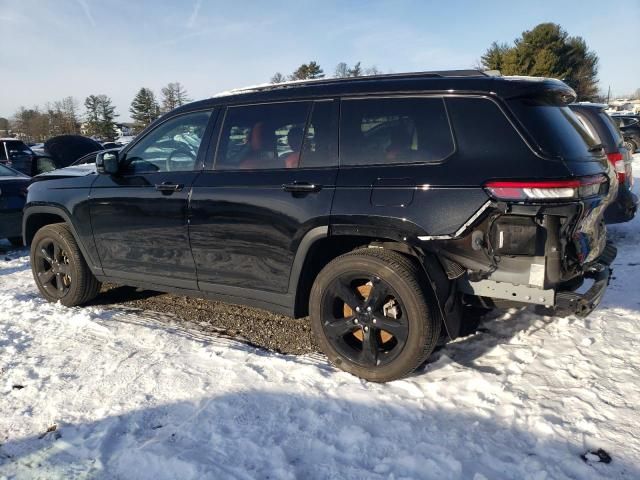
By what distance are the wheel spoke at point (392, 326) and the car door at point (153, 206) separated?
63.8 inches

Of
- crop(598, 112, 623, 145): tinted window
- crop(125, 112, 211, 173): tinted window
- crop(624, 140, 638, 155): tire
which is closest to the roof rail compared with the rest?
crop(125, 112, 211, 173): tinted window

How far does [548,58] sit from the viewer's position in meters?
37.1

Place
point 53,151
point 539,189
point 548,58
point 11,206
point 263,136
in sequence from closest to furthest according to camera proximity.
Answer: point 539,189 → point 263,136 → point 11,206 → point 53,151 → point 548,58

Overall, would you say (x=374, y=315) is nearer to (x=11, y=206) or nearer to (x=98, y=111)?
(x=11, y=206)

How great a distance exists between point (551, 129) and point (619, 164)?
3.56m

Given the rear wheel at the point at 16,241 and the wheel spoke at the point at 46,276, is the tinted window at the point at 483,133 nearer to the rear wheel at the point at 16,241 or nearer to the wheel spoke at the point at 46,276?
the wheel spoke at the point at 46,276

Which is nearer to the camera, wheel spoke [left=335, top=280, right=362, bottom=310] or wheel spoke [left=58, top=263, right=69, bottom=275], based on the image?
wheel spoke [left=335, top=280, right=362, bottom=310]

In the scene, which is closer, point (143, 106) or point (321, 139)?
point (321, 139)

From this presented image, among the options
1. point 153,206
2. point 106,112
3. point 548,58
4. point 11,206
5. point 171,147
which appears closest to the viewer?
point 153,206

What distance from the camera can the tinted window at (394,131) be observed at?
9.87 ft

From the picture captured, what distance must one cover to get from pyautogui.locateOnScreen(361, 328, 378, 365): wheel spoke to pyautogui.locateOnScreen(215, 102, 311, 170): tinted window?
127cm

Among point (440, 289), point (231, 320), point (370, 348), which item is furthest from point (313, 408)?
point (231, 320)

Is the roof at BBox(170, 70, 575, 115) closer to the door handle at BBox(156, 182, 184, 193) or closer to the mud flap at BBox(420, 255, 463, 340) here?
the door handle at BBox(156, 182, 184, 193)

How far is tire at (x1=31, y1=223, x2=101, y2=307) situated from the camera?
4.71m
